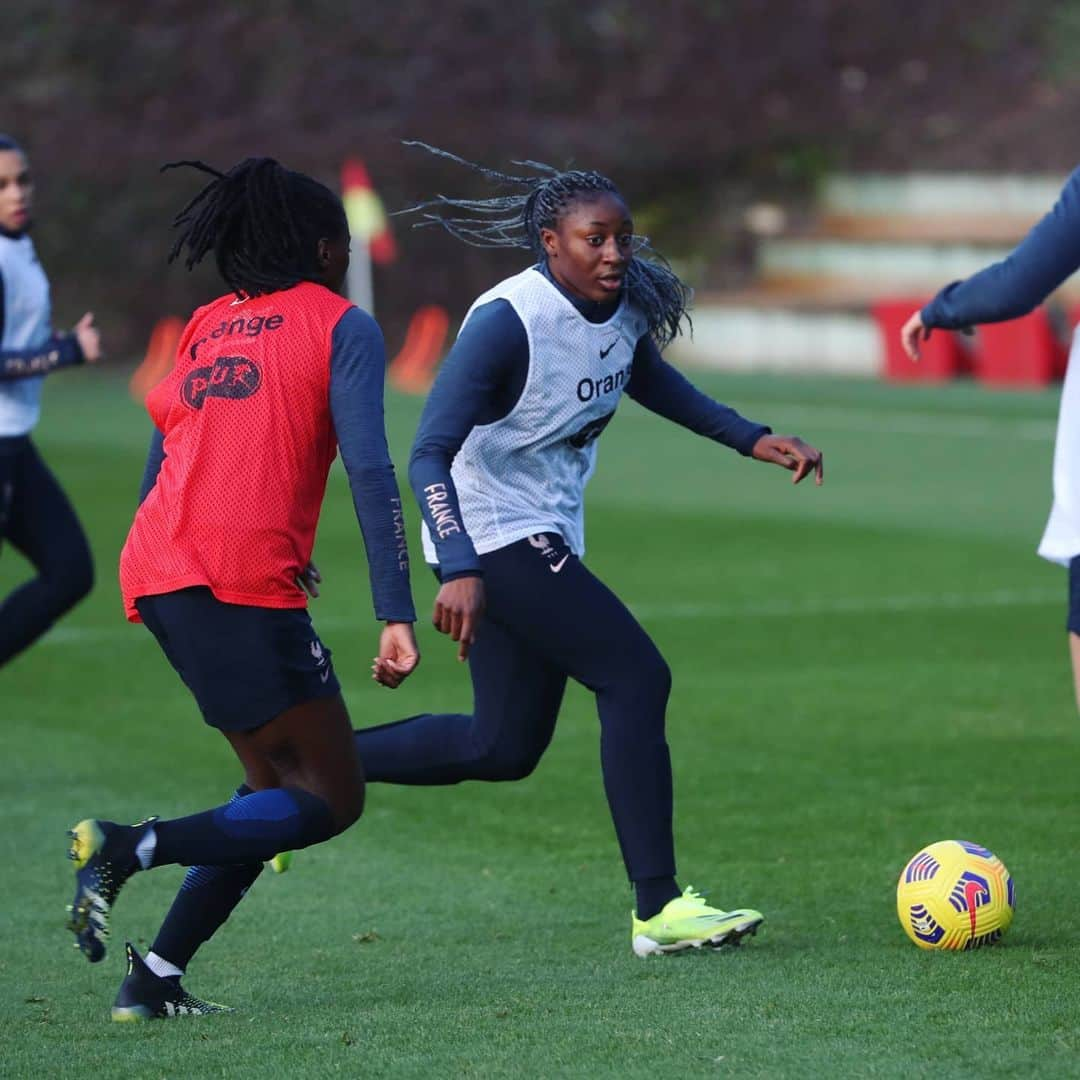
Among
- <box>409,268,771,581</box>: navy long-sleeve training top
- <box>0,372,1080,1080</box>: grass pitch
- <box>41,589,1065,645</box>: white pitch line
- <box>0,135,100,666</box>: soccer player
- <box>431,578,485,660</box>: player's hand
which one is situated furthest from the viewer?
<box>41,589,1065,645</box>: white pitch line

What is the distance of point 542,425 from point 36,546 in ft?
13.5

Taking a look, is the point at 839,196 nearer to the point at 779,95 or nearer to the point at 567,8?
the point at 779,95

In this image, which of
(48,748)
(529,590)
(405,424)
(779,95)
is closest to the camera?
(529,590)

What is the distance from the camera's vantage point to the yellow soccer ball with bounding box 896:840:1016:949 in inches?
239

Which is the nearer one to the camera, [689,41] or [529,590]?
[529,590]

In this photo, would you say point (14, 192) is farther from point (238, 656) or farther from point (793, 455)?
point (238, 656)

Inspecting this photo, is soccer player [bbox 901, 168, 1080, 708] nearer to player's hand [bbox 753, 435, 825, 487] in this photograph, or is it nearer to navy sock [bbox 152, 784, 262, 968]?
player's hand [bbox 753, 435, 825, 487]

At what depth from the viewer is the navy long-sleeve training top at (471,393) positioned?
232 inches

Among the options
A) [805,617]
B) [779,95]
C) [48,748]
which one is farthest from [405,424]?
[779,95]

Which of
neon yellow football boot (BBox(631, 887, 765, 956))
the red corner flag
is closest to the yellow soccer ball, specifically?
neon yellow football boot (BBox(631, 887, 765, 956))

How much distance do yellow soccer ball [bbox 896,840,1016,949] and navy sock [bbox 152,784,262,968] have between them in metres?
1.72

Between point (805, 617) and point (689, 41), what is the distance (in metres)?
32.4

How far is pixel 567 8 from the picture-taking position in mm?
42812

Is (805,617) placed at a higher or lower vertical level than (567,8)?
lower
